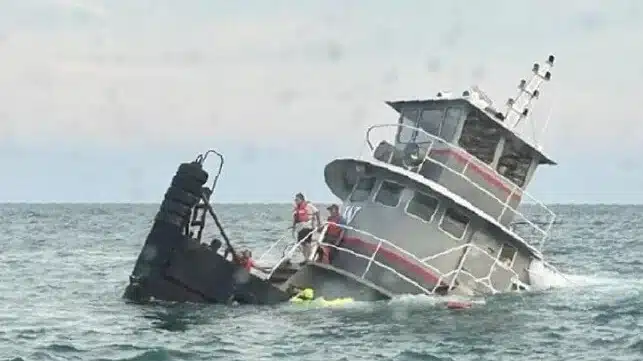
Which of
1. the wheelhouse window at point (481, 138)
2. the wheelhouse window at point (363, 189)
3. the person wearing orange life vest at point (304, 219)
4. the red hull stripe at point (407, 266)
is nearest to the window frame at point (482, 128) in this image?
the wheelhouse window at point (481, 138)

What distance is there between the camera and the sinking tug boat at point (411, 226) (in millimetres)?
24266

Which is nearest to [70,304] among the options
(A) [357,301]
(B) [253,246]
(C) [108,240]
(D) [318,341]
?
(A) [357,301]

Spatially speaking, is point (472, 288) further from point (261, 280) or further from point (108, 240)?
point (108, 240)

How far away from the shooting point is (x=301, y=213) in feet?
87.7

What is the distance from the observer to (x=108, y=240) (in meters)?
64.5

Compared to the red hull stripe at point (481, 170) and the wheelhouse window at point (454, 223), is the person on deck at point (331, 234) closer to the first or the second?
the wheelhouse window at point (454, 223)

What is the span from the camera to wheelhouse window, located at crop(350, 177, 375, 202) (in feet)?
87.0

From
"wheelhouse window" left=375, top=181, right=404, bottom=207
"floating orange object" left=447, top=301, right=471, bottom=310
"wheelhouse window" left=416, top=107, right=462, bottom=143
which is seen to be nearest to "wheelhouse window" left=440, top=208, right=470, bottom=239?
"wheelhouse window" left=375, top=181, right=404, bottom=207

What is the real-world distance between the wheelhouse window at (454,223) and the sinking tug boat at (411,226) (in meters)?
0.02

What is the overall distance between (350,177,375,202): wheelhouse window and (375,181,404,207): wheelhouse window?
36cm

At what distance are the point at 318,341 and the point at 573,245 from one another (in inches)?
1612

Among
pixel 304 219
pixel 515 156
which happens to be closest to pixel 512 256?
pixel 515 156

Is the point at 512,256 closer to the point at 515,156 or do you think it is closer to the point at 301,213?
the point at 515,156

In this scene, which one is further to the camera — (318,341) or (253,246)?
(253,246)
